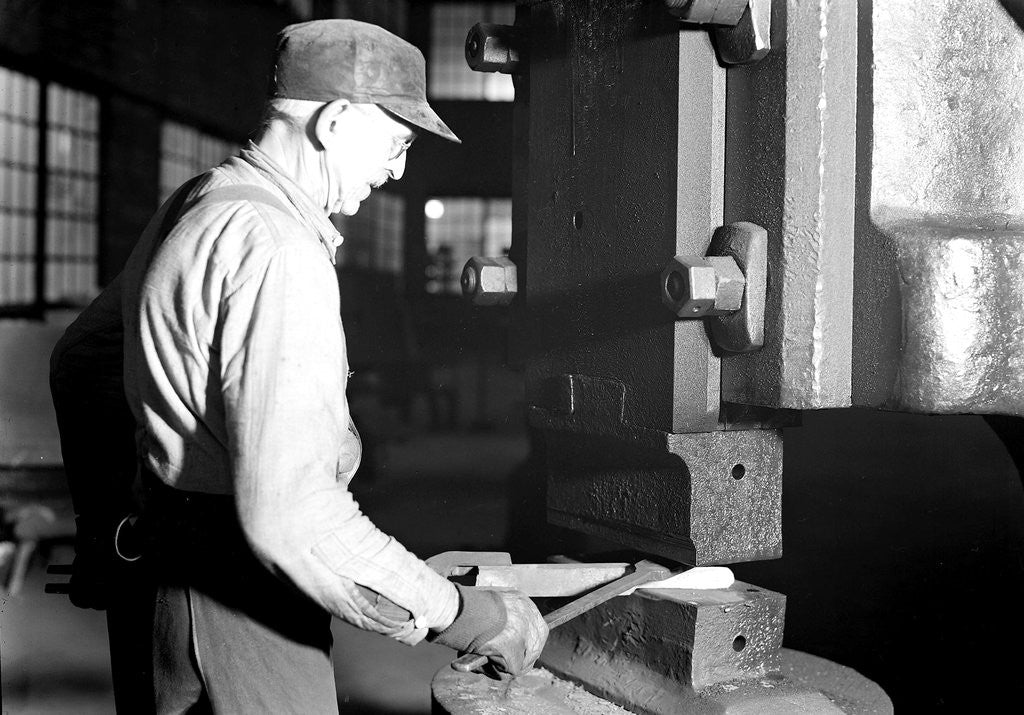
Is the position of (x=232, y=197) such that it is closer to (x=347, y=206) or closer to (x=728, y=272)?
(x=347, y=206)

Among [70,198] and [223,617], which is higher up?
[70,198]

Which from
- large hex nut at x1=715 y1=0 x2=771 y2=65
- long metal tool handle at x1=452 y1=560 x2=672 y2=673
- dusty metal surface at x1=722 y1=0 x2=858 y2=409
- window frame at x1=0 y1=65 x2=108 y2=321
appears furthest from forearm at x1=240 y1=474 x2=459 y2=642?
window frame at x1=0 y1=65 x2=108 y2=321

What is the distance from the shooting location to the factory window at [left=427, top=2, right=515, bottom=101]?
129 inches

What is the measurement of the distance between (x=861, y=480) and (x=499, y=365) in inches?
48.2

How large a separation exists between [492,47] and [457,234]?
1877 millimetres

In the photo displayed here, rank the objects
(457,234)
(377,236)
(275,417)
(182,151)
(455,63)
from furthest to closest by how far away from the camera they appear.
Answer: (182,151) → (377,236) → (457,234) → (455,63) → (275,417)

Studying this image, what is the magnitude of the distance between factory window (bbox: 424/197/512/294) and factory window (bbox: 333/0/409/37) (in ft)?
1.79

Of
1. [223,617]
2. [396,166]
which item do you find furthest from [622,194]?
[223,617]

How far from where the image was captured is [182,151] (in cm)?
372

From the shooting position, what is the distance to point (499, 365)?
3.14 meters

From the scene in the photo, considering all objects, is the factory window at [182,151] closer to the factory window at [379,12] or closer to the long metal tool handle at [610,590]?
the factory window at [379,12]

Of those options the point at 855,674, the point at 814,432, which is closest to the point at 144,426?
the point at 855,674

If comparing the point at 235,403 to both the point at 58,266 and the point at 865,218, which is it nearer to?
Result: the point at 865,218

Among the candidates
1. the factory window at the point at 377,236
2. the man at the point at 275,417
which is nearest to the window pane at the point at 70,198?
the factory window at the point at 377,236
